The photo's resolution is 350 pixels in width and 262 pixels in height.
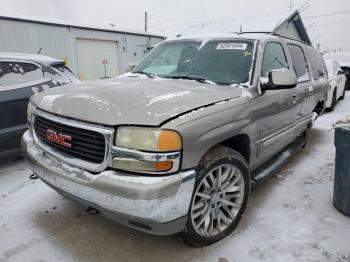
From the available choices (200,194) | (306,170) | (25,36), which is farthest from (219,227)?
(25,36)

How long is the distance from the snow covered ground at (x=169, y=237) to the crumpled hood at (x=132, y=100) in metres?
1.12

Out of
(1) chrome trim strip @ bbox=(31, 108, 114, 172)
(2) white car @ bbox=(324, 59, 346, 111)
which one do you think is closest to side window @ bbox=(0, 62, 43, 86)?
(1) chrome trim strip @ bbox=(31, 108, 114, 172)

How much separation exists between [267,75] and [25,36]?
13131 mm

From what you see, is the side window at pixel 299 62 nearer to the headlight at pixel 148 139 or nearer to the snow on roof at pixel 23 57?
the headlight at pixel 148 139

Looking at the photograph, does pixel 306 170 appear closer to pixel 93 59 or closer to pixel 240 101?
pixel 240 101

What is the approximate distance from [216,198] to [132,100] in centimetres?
107

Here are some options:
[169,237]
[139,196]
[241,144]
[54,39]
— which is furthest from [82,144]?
[54,39]

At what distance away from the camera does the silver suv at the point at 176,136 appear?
212 cm

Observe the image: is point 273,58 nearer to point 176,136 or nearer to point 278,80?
point 278,80

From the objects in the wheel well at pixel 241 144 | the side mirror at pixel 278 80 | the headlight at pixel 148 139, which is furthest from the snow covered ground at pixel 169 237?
the side mirror at pixel 278 80

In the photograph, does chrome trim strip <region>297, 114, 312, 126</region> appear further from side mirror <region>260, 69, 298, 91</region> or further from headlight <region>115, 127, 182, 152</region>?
headlight <region>115, 127, 182, 152</region>

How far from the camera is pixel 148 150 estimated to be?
2104mm

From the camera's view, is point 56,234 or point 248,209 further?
point 248,209

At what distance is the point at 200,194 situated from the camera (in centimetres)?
248
